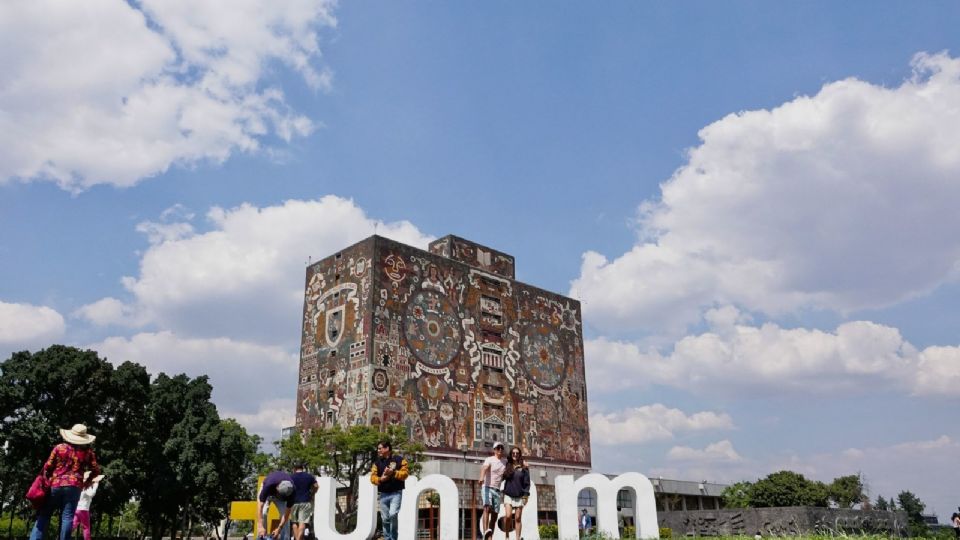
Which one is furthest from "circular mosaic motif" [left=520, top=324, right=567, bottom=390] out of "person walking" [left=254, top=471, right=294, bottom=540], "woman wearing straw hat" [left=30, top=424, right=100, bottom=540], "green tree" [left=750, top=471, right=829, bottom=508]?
"woman wearing straw hat" [left=30, top=424, right=100, bottom=540]

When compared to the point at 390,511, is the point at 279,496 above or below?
above

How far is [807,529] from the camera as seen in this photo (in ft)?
95.1

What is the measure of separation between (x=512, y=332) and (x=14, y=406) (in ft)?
104

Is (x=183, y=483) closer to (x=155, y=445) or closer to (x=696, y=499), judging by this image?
(x=155, y=445)

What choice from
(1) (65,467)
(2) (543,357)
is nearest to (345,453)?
(2) (543,357)

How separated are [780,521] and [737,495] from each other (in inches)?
1494

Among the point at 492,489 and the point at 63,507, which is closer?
the point at 63,507

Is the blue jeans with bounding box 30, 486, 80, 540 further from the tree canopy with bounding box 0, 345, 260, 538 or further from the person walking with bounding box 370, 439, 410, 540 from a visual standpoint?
the tree canopy with bounding box 0, 345, 260, 538

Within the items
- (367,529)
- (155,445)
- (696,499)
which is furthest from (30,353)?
(696,499)

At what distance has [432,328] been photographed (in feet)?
153

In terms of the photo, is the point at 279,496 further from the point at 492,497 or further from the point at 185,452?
the point at 185,452

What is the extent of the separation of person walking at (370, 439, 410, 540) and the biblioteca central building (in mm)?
31097

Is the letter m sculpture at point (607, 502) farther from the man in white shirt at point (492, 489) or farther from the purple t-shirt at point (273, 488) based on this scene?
the purple t-shirt at point (273, 488)

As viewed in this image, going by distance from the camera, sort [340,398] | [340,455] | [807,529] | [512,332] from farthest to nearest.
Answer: [512,332] < [340,398] < [340,455] < [807,529]
